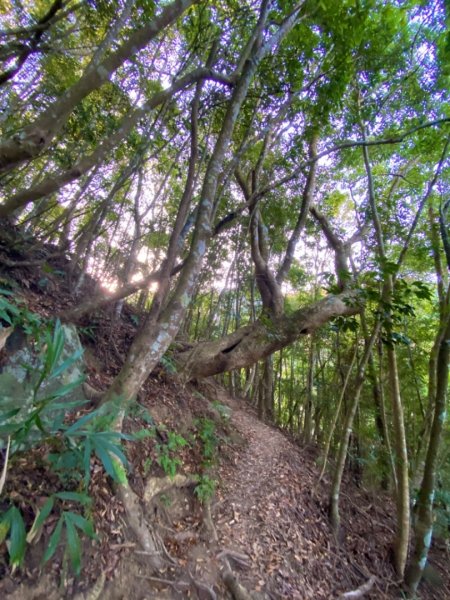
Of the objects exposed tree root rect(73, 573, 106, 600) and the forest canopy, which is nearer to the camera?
exposed tree root rect(73, 573, 106, 600)

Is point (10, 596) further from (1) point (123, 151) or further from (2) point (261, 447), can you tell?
(1) point (123, 151)

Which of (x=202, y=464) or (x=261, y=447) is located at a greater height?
(x=261, y=447)

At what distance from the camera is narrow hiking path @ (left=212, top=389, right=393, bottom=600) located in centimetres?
325

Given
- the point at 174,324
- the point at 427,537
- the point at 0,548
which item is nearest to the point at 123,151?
the point at 174,324

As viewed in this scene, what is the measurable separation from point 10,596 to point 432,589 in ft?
17.5

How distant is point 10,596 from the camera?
71.7 inches

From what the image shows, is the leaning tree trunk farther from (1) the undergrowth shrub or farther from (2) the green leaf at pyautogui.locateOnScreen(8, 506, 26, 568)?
(2) the green leaf at pyautogui.locateOnScreen(8, 506, 26, 568)

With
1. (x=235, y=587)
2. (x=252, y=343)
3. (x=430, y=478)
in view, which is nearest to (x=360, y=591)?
(x=430, y=478)

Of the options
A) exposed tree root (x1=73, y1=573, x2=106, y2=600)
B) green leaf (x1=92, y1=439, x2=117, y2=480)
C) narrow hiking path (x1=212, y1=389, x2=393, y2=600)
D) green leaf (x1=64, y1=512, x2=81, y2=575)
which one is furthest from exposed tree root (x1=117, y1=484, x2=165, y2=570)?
green leaf (x1=92, y1=439, x2=117, y2=480)

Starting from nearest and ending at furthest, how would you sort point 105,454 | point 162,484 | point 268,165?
point 105,454 → point 162,484 → point 268,165

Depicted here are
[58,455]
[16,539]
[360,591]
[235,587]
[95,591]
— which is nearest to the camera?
[16,539]

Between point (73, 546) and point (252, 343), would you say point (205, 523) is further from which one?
point (252, 343)

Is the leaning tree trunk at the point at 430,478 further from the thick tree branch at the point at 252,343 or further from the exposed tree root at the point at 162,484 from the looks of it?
the exposed tree root at the point at 162,484

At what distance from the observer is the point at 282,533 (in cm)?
377
